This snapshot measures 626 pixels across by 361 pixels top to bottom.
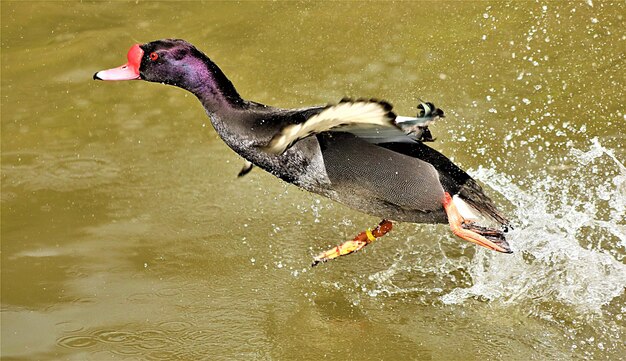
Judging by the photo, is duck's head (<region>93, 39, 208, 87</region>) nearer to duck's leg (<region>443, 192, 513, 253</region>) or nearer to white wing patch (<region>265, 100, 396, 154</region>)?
white wing patch (<region>265, 100, 396, 154</region>)

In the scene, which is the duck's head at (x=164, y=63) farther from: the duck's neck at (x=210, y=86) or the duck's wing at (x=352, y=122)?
the duck's wing at (x=352, y=122)

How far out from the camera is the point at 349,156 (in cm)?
395

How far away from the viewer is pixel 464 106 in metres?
5.91

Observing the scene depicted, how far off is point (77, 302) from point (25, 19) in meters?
3.37

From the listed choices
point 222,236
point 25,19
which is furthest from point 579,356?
point 25,19

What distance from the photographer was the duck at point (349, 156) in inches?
154

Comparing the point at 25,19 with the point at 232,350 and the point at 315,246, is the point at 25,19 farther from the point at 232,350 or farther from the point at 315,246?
the point at 232,350

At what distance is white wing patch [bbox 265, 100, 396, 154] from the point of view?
3.42 metres

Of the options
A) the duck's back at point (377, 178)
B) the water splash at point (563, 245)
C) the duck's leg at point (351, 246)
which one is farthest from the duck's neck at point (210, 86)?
the water splash at point (563, 245)

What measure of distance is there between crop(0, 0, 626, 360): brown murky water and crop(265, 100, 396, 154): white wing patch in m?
0.99

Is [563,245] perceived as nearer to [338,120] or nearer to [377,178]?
[377,178]

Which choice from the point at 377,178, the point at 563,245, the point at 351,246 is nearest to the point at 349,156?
the point at 377,178

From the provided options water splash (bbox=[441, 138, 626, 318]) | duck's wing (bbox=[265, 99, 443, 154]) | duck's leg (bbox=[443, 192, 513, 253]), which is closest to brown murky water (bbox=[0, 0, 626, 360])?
water splash (bbox=[441, 138, 626, 318])

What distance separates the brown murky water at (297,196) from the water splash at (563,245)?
1 centimetres
